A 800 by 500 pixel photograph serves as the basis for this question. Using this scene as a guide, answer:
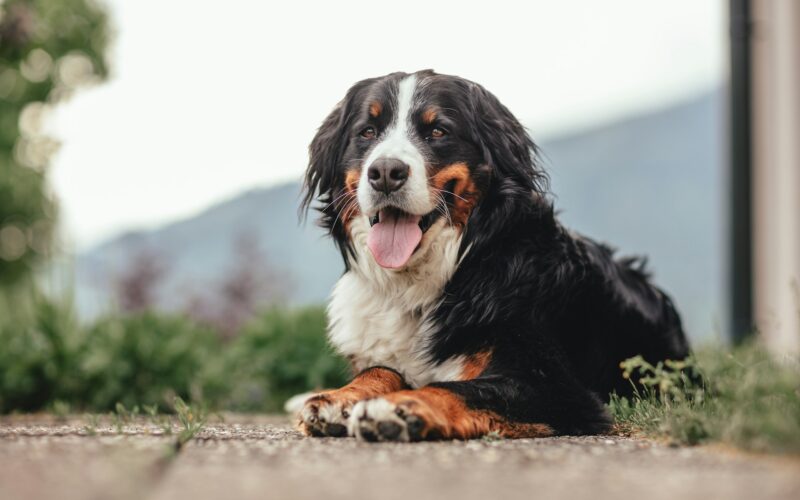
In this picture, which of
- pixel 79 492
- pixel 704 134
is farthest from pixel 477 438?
pixel 704 134

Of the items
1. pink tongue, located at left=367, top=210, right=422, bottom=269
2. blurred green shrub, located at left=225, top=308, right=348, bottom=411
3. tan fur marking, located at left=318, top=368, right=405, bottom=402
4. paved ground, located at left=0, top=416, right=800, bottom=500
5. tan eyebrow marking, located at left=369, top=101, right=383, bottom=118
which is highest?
tan eyebrow marking, located at left=369, top=101, right=383, bottom=118

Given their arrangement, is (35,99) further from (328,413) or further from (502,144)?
(328,413)

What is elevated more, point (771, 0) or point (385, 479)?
point (771, 0)

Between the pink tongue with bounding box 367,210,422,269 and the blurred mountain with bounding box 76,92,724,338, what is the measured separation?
5.76 m

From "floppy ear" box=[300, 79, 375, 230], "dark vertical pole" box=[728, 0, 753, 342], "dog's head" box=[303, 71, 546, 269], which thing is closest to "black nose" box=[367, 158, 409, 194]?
"dog's head" box=[303, 71, 546, 269]

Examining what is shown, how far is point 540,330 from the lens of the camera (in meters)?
3.38

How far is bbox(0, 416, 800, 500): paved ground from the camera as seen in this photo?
5.91ft

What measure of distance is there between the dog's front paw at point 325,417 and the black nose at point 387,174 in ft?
2.65

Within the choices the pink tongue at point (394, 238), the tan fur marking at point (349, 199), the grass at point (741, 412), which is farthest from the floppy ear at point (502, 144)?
the grass at point (741, 412)

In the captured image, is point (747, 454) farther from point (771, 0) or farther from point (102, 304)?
point (771, 0)

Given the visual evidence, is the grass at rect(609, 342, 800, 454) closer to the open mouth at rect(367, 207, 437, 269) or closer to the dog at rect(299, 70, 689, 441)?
the dog at rect(299, 70, 689, 441)

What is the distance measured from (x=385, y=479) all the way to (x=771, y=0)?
6.44m

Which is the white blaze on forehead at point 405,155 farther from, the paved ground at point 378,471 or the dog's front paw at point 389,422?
the paved ground at point 378,471

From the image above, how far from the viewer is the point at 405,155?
3305mm
